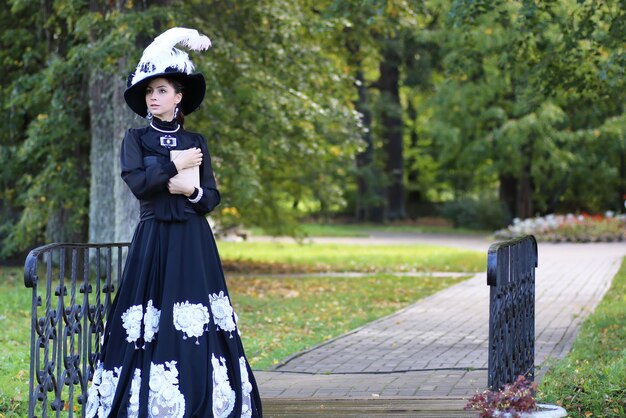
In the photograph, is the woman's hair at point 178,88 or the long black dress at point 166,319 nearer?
the long black dress at point 166,319

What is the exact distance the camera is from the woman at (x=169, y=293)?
5.28m

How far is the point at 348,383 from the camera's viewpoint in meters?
7.79

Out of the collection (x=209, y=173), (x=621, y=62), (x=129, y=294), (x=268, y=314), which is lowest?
(x=268, y=314)

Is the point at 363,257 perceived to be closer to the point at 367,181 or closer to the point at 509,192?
the point at 367,181

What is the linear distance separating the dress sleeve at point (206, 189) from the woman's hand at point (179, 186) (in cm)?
10

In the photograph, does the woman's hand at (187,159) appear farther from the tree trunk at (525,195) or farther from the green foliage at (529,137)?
the tree trunk at (525,195)

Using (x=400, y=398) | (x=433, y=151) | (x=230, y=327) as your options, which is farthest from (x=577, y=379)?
(x=433, y=151)

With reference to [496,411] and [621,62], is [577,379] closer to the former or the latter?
[496,411]

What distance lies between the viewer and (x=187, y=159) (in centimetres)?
543

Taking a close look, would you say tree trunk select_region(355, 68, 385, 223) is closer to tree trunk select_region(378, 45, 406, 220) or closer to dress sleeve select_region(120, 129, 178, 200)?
tree trunk select_region(378, 45, 406, 220)

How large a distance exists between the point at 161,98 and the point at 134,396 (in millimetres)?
1507

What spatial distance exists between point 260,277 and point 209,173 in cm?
1289

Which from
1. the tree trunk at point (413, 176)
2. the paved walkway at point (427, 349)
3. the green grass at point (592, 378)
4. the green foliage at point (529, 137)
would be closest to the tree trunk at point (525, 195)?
the green foliage at point (529, 137)

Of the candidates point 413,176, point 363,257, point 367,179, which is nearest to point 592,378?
point 363,257
